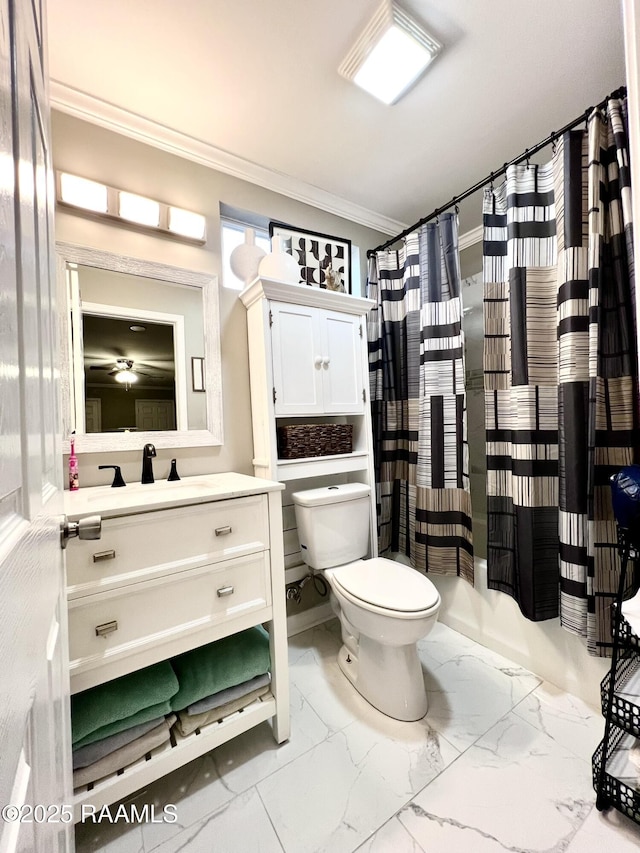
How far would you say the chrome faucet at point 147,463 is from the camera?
1466mm

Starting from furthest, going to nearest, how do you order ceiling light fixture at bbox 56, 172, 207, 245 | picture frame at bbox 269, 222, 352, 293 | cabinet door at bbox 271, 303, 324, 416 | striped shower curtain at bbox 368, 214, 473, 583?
picture frame at bbox 269, 222, 352, 293
striped shower curtain at bbox 368, 214, 473, 583
cabinet door at bbox 271, 303, 324, 416
ceiling light fixture at bbox 56, 172, 207, 245

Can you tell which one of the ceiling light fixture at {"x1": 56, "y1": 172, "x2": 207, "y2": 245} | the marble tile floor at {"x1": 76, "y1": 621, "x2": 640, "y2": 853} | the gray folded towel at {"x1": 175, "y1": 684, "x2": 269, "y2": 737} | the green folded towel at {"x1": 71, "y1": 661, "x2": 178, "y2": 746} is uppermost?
the ceiling light fixture at {"x1": 56, "y1": 172, "x2": 207, "y2": 245}

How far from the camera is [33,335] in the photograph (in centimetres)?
48

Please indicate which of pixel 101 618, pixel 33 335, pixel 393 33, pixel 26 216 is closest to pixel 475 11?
pixel 393 33

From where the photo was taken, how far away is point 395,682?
1364 millimetres

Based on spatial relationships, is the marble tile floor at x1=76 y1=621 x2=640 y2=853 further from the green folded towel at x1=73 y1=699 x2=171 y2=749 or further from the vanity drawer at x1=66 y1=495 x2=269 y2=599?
the vanity drawer at x1=66 y1=495 x2=269 y2=599

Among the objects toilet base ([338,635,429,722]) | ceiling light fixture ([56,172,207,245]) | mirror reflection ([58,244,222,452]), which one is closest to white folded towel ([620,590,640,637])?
toilet base ([338,635,429,722])

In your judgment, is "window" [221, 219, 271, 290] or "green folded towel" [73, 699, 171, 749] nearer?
"green folded towel" [73, 699, 171, 749]

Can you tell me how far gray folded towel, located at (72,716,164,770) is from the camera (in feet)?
3.17

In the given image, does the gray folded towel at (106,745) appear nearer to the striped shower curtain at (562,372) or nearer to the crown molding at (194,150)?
the striped shower curtain at (562,372)

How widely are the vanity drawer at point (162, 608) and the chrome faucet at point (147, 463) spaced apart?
1.78 feet

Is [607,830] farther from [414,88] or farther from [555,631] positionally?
[414,88]

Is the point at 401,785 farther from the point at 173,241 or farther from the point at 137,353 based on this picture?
the point at 173,241

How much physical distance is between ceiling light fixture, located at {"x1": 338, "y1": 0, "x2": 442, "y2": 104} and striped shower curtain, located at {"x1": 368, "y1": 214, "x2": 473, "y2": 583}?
0.68 metres
